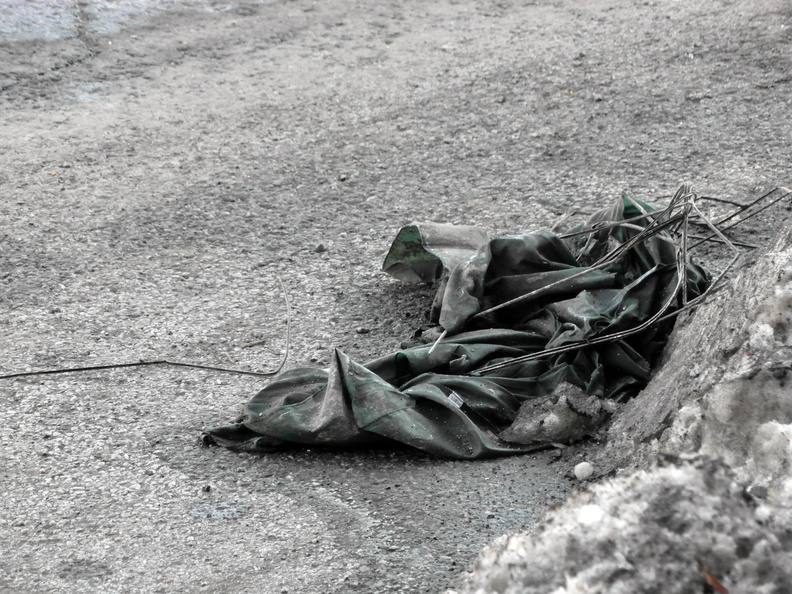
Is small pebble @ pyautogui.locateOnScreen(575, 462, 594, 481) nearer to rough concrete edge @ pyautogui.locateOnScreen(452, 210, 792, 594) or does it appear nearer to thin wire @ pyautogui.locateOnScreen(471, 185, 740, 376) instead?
rough concrete edge @ pyautogui.locateOnScreen(452, 210, 792, 594)

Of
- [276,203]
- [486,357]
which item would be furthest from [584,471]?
[276,203]

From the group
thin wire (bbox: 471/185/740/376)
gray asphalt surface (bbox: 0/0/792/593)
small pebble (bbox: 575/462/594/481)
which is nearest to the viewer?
gray asphalt surface (bbox: 0/0/792/593)

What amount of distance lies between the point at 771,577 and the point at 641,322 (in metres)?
1.95

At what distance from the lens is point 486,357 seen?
11.0 feet

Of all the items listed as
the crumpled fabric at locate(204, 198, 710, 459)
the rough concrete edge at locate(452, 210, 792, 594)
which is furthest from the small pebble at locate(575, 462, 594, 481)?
the crumpled fabric at locate(204, 198, 710, 459)

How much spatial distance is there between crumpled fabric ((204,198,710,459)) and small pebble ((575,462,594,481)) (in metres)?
0.22

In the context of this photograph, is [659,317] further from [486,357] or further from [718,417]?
[718,417]

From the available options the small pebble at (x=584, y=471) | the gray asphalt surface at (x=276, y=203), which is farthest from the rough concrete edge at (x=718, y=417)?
the gray asphalt surface at (x=276, y=203)

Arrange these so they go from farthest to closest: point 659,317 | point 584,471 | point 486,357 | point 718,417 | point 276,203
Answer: point 276,203 < point 486,357 < point 659,317 < point 584,471 < point 718,417

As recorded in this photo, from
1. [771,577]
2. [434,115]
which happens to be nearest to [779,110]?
[434,115]

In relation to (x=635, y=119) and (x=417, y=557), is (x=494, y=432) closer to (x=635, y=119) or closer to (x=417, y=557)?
(x=417, y=557)

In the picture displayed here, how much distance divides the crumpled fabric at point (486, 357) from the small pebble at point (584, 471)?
0.71ft

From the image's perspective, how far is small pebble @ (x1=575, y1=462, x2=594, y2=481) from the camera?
2812mm

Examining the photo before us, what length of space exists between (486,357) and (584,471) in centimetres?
69
